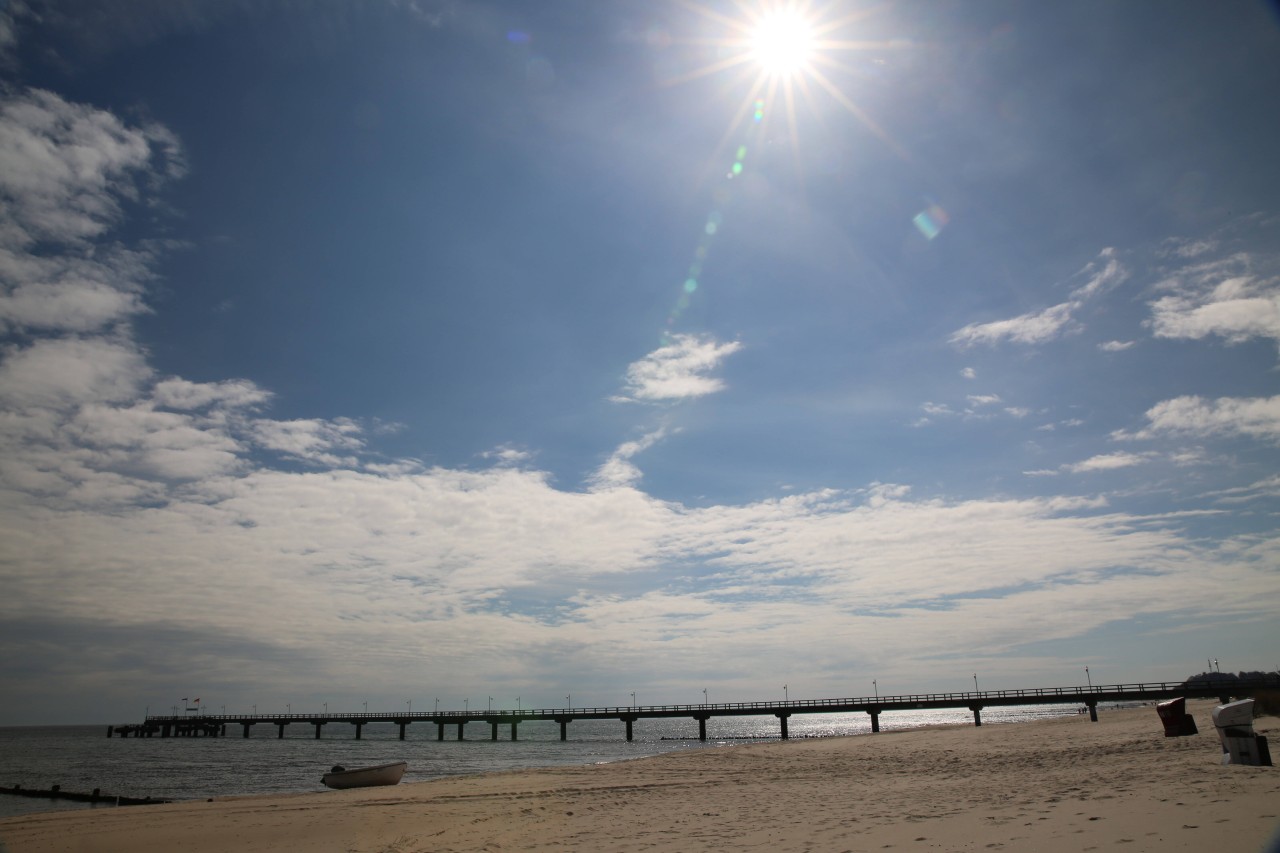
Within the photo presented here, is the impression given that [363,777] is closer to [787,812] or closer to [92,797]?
[92,797]

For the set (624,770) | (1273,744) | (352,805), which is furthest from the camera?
(624,770)

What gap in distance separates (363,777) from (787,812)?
23926 millimetres

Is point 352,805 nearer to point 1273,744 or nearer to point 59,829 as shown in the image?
point 59,829

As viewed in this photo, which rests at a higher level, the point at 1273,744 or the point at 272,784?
the point at 1273,744

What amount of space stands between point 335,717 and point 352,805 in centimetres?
10111

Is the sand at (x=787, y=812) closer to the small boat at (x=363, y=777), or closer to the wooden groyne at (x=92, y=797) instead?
the small boat at (x=363, y=777)

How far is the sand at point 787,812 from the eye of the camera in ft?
33.8

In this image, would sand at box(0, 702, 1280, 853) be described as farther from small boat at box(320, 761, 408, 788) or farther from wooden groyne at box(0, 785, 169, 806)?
wooden groyne at box(0, 785, 169, 806)

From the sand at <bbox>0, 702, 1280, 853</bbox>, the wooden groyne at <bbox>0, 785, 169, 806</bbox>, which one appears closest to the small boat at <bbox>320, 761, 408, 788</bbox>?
the sand at <bbox>0, 702, 1280, 853</bbox>

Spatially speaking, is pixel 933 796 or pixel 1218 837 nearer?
pixel 1218 837

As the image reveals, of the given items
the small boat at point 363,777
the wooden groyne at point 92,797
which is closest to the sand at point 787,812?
the small boat at point 363,777

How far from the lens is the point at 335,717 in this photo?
363 ft

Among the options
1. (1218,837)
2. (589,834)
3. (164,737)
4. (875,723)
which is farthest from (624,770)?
(164,737)

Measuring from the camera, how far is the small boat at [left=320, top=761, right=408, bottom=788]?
31.8m
